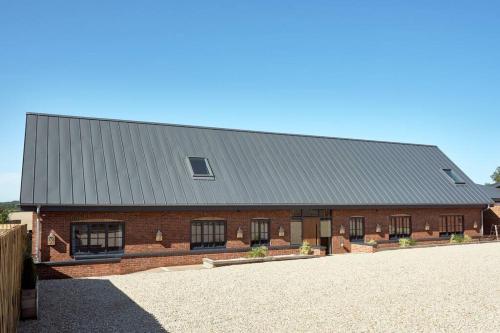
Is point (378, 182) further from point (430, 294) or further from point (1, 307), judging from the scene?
point (1, 307)

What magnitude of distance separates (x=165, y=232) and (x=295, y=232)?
7.16 meters

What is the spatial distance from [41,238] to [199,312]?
951 cm

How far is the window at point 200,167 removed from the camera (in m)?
23.2

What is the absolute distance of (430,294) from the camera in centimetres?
1405

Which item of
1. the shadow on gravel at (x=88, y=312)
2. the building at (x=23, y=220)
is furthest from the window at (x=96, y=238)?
the building at (x=23, y=220)

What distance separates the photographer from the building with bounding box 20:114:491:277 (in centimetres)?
1919

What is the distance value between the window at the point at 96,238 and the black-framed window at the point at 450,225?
20041 millimetres

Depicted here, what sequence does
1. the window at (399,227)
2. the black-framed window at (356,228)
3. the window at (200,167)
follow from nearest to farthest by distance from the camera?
1. the window at (200,167)
2. the black-framed window at (356,228)
3. the window at (399,227)

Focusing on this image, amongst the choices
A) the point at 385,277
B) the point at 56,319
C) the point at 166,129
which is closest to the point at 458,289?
the point at 385,277

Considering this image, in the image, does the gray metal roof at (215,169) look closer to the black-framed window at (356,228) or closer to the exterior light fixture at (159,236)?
the black-framed window at (356,228)

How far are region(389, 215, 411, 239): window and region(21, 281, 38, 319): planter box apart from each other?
2087cm

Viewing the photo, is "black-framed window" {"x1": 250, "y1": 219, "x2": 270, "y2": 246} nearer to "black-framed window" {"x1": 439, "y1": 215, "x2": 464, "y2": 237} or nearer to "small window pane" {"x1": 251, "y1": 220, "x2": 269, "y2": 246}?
"small window pane" {"x1": 251, "y1": 220, "x2": 269, "y2": 246}

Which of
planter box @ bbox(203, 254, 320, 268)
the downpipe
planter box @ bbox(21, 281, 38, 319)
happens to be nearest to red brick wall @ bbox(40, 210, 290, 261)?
the downpipe

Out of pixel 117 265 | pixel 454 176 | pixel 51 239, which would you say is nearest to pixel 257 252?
pixel 117 265
